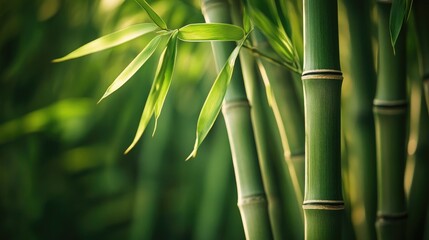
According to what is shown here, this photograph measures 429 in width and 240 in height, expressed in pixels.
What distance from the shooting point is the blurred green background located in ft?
4.06

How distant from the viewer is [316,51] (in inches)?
27.7

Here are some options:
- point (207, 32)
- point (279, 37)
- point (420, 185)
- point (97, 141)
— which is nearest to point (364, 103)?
point (420, 185)

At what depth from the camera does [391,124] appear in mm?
850

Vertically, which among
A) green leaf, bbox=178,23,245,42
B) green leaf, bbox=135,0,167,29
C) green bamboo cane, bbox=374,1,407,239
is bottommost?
green bamboo cane, bbox=374,1,407,239

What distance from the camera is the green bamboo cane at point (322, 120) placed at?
2.28 ft

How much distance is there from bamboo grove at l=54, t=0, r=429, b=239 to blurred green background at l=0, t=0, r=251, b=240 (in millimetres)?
202

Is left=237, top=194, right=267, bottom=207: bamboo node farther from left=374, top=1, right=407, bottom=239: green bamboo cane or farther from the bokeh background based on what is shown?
the bokeh background

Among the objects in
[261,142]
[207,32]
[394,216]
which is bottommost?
[394,216]

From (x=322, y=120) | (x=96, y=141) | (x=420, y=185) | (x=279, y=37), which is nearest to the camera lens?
(x=322, y=120)

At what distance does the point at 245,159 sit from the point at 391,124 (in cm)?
20

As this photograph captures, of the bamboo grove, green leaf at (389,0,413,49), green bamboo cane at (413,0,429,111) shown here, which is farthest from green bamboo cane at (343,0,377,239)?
green leaf at (389,0,413,49)

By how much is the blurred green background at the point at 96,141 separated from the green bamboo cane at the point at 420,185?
37 centimetres

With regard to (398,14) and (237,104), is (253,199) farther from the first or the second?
(398,14)

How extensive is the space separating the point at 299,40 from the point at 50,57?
54cm
